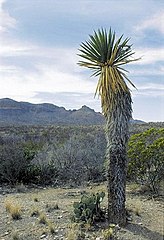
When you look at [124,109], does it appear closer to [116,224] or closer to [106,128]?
[106,128]

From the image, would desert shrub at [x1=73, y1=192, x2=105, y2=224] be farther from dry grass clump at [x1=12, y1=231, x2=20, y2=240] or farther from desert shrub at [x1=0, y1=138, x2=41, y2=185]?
desert shrub at [x1=0, y1=138, x2=41, y2=185]

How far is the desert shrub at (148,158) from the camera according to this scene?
11859 millimetres

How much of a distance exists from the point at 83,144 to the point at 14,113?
82.7 meters

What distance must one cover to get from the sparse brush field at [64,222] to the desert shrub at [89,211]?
201 mm

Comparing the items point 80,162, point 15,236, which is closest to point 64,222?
point 15,236

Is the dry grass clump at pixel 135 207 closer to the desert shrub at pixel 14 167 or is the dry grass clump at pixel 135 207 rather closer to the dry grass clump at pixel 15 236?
the dry grass clump at pixel 15 236

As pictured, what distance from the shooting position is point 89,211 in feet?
26.4

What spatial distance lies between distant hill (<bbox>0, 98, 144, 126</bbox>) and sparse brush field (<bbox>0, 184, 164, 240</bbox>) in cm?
7588

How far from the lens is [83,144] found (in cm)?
1786

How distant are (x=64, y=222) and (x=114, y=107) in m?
2.67

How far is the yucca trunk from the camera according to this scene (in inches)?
314

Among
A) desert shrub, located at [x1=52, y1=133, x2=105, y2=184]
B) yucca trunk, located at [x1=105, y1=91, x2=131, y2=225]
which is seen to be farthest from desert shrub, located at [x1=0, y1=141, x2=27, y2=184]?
yucca trunk, located at [x1=105, y1=91, x2=131, y2=225]

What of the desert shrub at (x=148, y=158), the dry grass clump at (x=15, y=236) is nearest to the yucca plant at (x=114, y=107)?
the dry grass clump at (x=15, y=236)

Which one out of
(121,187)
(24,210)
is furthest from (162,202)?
(24,210)
